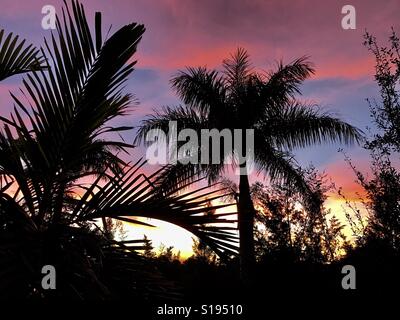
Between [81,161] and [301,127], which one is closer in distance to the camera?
[81,161]

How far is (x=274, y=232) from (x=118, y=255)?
15.7m

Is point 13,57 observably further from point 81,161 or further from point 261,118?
point 261,118

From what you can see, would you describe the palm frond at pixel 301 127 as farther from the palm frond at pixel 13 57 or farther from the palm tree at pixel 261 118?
the palm frond at pixel 13 57

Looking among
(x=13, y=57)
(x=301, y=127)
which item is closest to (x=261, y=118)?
(x=301, y=127)

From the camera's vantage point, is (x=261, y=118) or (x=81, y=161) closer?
(x=81, y=161)

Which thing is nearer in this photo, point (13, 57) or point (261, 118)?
point (13, 57)

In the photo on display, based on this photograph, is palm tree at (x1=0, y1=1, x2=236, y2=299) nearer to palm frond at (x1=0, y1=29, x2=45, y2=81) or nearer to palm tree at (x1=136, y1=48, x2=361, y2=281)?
palm frond at (x1=0, y1=29, x2=45, y2=81)

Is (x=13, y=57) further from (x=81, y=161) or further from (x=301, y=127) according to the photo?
(x=301, y=127)

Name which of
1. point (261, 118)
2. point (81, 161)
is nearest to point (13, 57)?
point (81, 161)

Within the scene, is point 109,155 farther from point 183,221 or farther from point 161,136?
point 161,136

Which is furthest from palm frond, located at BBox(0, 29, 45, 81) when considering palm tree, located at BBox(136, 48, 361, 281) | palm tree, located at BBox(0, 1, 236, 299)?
palm tree, located at BBox(136, 48, 361, 281)

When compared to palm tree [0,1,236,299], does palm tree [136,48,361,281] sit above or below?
above

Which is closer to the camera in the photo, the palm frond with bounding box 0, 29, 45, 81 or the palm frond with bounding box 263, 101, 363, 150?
the palm frond with bounding box 0, 29, 45, 81

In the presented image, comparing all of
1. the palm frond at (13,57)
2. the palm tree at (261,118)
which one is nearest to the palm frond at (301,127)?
the palm tree at (261,118)
